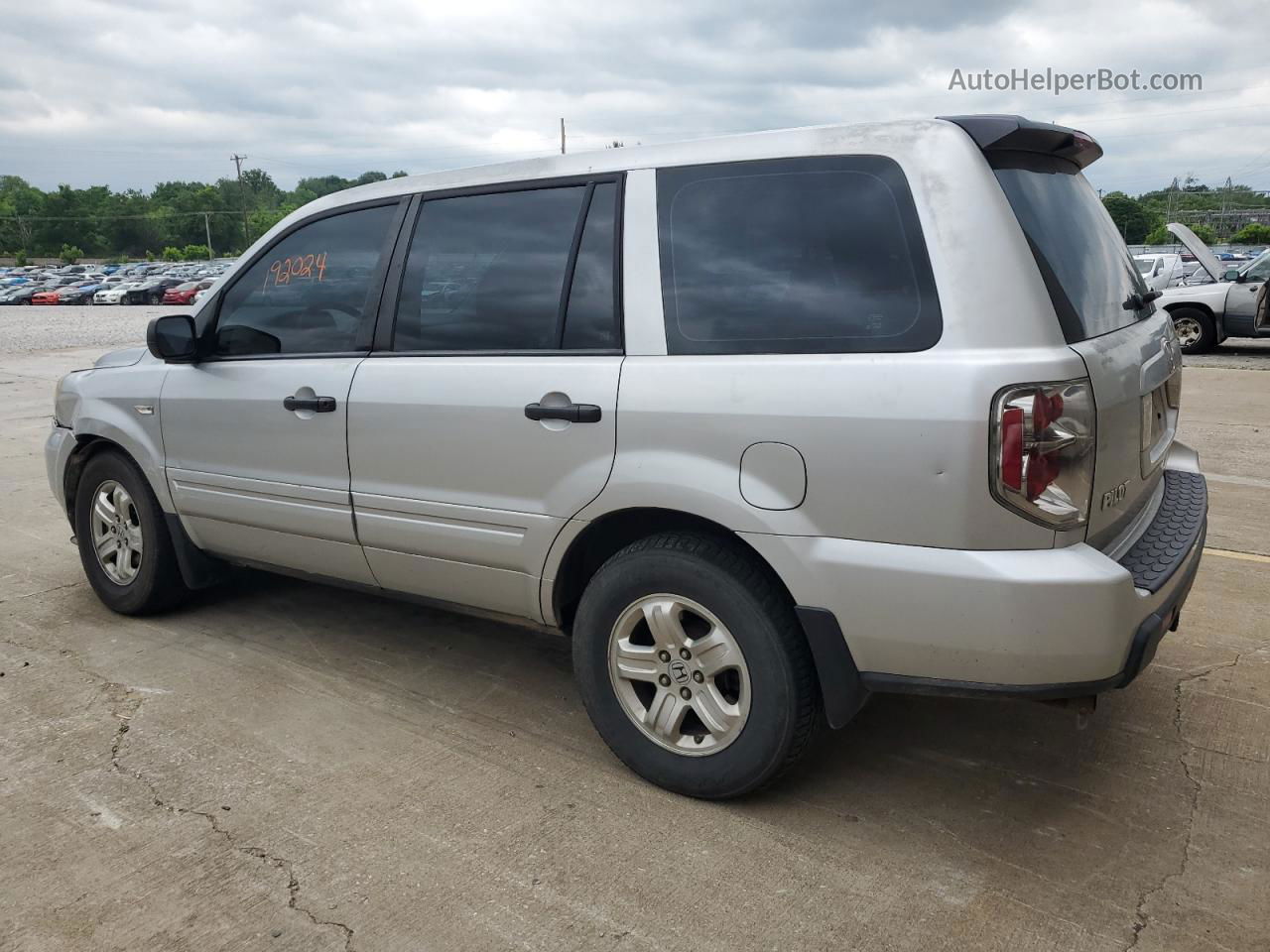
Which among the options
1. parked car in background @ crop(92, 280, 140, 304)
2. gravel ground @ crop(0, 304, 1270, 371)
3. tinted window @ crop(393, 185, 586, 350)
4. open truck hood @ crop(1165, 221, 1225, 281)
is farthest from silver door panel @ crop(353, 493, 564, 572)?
parked car in background @ crop(92, 280, 140, 304)

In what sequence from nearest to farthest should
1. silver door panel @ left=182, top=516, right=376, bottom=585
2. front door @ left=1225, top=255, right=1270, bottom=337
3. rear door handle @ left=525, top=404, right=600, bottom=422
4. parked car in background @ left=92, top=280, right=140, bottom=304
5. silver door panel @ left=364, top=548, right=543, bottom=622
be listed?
rear door handle @ left=525, top=404, right=600, bottom=422 → silver door panel @ left=364, top=548, right=543, bottom=622 → silver door panel @ left=182, top=516, right=376, bottom=585 → front door @ left=1225, top=255, right=1270, bottom=337 → parked car in background @ left=92, top=280, right=140, bottom=304

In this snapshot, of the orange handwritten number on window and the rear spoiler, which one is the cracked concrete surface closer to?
the orange handwritten number on window

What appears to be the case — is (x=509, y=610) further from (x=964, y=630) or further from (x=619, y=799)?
(x=964, y=630)

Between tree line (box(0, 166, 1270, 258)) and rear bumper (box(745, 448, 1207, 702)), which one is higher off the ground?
tree line (box(0, 166, 1270, 258))

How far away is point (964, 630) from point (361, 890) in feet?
5.34

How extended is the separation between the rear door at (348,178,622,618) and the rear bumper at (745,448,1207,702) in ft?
2.43

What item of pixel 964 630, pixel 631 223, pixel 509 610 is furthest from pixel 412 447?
pixel 964 630

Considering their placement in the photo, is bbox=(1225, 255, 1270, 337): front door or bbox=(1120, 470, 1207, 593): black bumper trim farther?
bbox=(1225, 255, 1270, 337): front door

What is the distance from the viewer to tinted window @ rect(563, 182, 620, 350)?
3.07m

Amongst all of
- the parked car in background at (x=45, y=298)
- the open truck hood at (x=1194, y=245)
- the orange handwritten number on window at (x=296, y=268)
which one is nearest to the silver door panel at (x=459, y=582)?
the orange handwritten number on window at (x=296, y=268)

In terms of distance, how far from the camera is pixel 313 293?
3.88 m

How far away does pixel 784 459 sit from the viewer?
8.75 feet

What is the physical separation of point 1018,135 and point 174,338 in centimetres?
312

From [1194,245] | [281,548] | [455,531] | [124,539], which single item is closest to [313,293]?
[281,548]
